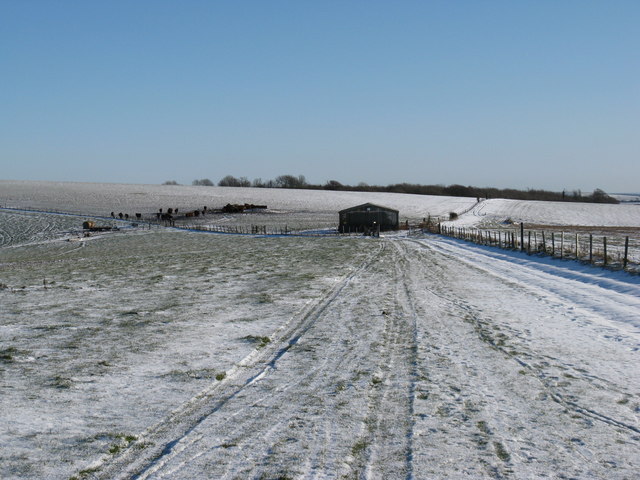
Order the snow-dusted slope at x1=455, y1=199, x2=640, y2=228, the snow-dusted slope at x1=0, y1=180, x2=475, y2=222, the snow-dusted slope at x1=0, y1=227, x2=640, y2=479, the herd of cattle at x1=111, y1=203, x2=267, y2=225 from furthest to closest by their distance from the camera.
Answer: the snow-dusted slope at x1=0, y1=180, x2=475, y2=222, the snow-dusted slope at x1=455, y1=199, x2=640, y2=228, the herd of cattle at x1=111, y1=203, x2=267, y2=225, the snow-dusted slope at x1=0, y1=227, x2=640, y2=479

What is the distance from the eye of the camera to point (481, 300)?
17.1m

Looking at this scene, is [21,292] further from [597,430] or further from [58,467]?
[597,430]

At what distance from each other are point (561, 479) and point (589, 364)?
16.2ft

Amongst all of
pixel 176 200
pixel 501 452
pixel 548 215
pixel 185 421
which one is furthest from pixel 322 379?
pixel 176 200

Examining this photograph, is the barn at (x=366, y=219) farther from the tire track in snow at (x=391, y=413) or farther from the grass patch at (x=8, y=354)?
the grass patch at (x=8, y=354)

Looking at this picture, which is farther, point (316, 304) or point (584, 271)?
point (584, 271)

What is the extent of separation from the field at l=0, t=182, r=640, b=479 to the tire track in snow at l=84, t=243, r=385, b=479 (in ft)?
0.09

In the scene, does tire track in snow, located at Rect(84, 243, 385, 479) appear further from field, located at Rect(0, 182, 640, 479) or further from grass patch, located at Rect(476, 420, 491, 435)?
grass patch, located at Rect(476, 420, 491, 435)

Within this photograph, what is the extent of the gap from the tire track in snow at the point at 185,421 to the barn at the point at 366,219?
203 feet

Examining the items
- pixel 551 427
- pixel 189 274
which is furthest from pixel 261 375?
pixel 189 274

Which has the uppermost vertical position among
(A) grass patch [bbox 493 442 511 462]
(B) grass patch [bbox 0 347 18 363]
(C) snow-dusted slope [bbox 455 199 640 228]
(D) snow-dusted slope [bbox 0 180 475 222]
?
(D) snow-dusted slope [bbox 0 180 475 222]

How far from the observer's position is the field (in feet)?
20.7

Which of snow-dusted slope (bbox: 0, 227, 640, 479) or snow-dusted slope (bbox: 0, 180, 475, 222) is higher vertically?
snow-dusted slope (bbox: 0, 180, 475, 222)

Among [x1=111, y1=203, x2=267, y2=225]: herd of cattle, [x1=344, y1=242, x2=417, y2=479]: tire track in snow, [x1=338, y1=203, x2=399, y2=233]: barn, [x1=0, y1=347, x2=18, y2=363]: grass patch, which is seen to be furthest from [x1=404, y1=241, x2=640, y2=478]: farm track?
[x1=111, y1=203, x2=267, y2=225]: herd of cattle
